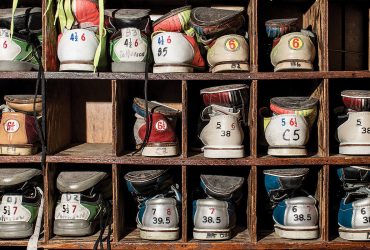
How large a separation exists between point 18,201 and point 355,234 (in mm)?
1403

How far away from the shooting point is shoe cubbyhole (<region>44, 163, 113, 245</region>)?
2260mm

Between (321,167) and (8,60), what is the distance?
4.57 feet

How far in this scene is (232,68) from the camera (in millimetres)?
2260

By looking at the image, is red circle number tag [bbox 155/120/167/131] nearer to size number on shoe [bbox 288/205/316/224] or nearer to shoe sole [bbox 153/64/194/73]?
shoe sole [bbox 153/64/194/73]

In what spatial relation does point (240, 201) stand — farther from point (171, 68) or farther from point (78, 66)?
point (78, 66)

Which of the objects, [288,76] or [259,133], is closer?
[288,76]

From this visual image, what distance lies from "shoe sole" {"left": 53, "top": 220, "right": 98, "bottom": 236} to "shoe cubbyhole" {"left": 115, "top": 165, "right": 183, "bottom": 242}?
0.14 metres

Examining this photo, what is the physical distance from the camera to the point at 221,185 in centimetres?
230

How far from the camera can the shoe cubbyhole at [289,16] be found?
2.33 meters

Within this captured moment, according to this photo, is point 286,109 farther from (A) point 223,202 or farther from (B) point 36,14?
(B) point 36,14

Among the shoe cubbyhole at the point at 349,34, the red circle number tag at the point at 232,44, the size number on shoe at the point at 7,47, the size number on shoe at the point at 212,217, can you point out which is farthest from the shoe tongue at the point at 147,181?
the shoe cubbyhole at the point at 349,34

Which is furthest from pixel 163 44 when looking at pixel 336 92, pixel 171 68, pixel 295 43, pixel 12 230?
pixel 12 230

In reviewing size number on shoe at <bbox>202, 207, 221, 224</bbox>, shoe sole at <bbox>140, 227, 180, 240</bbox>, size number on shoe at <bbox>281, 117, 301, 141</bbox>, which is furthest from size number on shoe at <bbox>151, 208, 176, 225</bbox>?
size number on shoe at <bbox>281, 117, 301, 141</bbox>

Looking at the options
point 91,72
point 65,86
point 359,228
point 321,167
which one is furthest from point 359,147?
point 65,86
